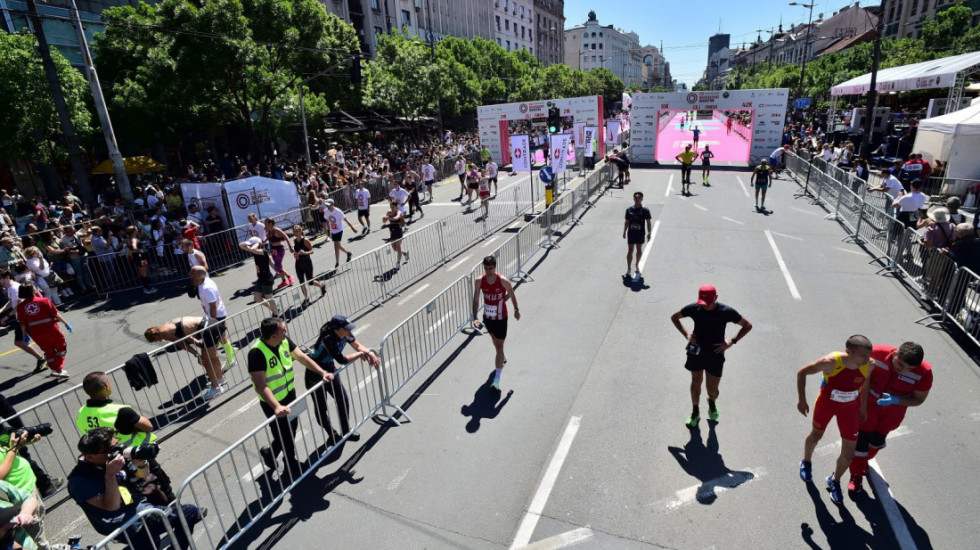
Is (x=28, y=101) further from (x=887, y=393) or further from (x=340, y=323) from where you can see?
(x=887, y=393)

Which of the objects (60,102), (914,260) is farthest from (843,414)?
(60,102)

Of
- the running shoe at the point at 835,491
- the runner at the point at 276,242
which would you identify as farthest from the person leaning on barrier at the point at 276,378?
the runner at the point at 276,242

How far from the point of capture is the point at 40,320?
757 centimetres

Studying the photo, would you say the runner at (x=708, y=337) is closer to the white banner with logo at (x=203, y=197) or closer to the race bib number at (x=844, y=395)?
the race bib number at (x=844, y=395)

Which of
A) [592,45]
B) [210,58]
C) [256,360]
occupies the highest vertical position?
[592,45]

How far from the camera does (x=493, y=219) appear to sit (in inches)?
661

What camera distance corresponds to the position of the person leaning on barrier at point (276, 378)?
15.4 ft

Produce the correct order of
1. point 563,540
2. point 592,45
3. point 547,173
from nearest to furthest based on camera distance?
1. point 563,540
2. point 547,173
3. point 592,45

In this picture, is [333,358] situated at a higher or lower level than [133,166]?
lower

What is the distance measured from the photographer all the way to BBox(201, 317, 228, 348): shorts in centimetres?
281

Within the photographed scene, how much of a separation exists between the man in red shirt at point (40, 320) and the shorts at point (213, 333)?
2.64 metres

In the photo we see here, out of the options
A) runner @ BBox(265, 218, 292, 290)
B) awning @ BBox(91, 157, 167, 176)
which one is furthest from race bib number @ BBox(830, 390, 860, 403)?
awning @ BBox(91, 157, 167, 176)

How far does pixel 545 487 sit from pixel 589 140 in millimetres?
23675

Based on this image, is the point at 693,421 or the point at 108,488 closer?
the point at 108,488
